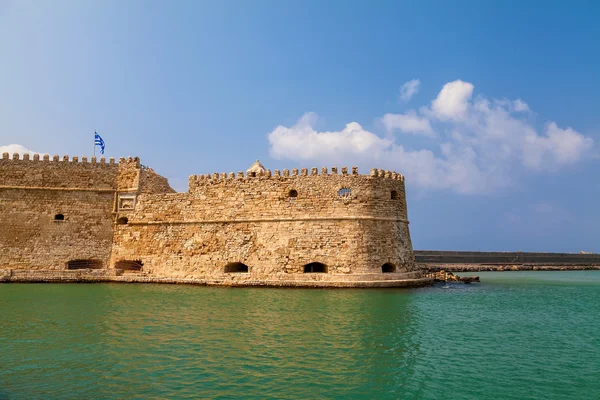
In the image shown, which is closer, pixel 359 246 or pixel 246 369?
pixel 246 369

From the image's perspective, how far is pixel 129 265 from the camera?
23.5 meters

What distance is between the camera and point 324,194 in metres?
20.7

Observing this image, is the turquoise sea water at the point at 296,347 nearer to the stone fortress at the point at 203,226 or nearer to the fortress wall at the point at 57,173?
the stone fortress at the point at 203,226

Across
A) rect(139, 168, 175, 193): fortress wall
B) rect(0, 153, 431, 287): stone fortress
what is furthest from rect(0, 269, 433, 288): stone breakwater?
rect(139, 168, 175, 193): fortress wall

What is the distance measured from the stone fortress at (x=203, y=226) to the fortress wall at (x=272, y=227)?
5 cm

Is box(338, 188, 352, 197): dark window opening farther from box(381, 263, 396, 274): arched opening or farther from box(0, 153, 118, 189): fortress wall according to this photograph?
box(0, 153, 118, 189): fortress wall

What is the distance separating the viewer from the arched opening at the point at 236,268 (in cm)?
2156

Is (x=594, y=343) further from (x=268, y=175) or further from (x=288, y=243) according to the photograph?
(x=268, y=175)

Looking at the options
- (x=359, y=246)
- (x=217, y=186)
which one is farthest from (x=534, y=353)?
(x=217, y=186)

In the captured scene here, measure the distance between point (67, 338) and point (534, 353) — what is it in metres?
10.9

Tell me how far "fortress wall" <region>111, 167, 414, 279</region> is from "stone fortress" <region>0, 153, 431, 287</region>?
0.16 feet

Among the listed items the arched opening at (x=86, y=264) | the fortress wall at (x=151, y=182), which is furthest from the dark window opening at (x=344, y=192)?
the arched opening at (x=86, y=264)

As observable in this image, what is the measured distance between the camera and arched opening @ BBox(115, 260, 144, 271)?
23.2m

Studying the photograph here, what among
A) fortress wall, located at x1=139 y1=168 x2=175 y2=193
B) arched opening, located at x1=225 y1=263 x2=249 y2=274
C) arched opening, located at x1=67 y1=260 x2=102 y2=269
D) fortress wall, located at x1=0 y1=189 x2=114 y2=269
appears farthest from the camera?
fortress wall, located at x1=139 y1=168 x2=175 y2=193
